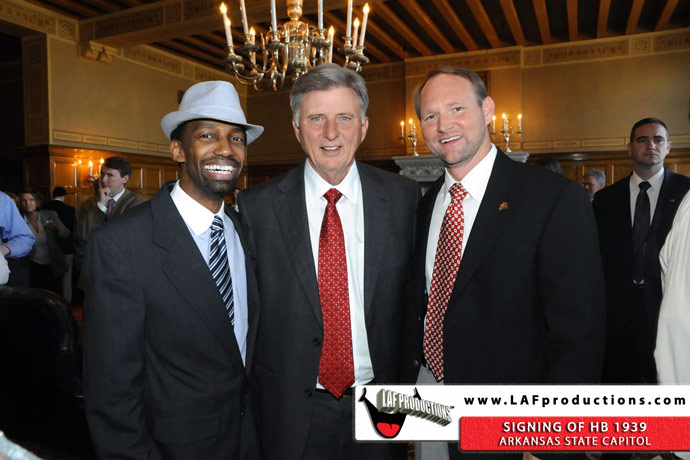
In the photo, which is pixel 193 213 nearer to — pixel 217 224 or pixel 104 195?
pixel 217 224

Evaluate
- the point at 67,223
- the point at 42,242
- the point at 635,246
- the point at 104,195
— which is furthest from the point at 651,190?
the point at 67,223

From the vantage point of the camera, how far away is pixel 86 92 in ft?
28.5

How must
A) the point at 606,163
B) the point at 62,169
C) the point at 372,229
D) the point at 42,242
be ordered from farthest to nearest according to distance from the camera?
1. the point at 606,163
2. the point at 62,169
3. the point at 42,242
4. the point at 372,229

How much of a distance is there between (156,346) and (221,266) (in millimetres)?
306

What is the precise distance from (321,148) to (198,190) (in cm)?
46

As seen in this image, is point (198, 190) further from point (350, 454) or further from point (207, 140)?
point (350, 454)

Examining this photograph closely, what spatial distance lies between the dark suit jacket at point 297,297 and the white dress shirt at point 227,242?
0.07 meters

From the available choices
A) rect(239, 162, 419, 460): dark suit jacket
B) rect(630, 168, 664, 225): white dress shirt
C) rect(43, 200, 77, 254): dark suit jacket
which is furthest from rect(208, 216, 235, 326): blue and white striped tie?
rect(43, 200, 77, 254): dark suit jacket

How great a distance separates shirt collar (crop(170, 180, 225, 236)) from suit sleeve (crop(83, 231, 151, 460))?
0.23 meters

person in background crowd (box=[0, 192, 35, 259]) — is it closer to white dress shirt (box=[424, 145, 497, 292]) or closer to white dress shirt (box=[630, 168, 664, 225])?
white dress shirt (box=[424, 145, 497, 292])

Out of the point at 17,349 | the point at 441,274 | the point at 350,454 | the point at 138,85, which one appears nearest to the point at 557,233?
the point at 441,274

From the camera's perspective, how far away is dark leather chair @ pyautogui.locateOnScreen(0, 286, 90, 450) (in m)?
2.26

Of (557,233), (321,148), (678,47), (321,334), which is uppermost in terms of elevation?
(678,47)

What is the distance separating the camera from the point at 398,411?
4.65 feet
